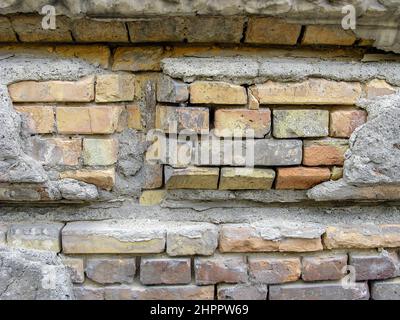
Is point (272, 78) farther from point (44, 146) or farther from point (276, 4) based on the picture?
point (44, 146)

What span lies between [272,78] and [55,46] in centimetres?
57

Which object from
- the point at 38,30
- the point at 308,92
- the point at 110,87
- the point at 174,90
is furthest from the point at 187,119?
the point at 38,30

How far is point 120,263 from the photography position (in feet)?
3.83

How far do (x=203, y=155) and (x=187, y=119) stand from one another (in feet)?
0.33

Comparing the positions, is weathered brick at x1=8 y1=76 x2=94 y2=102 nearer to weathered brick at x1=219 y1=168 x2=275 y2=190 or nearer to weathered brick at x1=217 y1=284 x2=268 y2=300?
weathered brick at x1=219 y1=168 x2=275 y2=190

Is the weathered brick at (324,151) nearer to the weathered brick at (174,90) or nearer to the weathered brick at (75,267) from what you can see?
the weathered brick at (174,90)

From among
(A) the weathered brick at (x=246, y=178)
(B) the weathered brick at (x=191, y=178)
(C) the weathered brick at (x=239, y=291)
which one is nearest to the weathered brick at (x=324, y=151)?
(A) the weathered brick at (x=246, y=178)

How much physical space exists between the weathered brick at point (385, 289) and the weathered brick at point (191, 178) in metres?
0.55

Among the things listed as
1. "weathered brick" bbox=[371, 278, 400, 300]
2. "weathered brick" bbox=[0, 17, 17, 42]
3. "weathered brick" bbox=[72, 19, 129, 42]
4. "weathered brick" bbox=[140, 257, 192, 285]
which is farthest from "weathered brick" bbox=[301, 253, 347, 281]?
"weathered brick" bbox=[0, 17, 17, 42]

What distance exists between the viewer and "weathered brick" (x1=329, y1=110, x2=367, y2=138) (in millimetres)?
1136

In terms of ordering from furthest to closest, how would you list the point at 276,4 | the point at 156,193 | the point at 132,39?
the point at 156,193, the point at 132,39, the point at 276,4

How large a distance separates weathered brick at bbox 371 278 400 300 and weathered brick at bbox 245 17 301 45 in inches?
28.2

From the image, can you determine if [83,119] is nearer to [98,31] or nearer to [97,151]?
[97,151]
